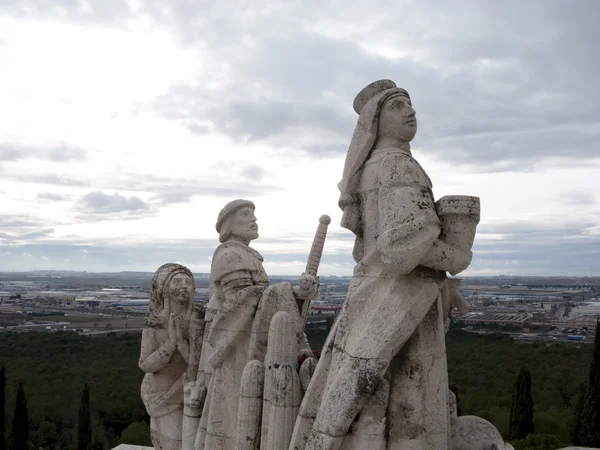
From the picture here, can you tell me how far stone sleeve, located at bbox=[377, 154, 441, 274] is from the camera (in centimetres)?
425

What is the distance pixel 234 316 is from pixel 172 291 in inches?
54.9

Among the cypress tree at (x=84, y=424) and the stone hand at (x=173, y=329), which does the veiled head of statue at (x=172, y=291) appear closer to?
the stone hand at (x=173, y=329)

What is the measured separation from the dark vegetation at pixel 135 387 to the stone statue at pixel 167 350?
1166cm

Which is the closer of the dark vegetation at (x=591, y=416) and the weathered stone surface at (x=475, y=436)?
the weathered stone surface at (x=475, y=436)

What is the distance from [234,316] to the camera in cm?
627

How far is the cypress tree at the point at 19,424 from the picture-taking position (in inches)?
875

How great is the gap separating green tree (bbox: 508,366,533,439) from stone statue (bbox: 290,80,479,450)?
1700 centimetres

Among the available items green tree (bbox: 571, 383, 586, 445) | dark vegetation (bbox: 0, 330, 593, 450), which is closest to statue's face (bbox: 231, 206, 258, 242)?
dark vegetation (bbox: 0, 330, 593, 450)

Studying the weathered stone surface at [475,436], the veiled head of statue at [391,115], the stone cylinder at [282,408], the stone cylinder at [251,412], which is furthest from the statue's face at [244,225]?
the weathered stone surface at [475,436]

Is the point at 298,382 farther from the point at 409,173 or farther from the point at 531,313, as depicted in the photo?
the point at 531,313

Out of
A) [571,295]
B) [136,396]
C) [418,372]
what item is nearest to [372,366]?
[418,372]

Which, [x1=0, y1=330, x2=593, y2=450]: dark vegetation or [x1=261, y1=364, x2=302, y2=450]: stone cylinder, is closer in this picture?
[x1=261, y1=364, x2=302, y2=450]: stone cylinder

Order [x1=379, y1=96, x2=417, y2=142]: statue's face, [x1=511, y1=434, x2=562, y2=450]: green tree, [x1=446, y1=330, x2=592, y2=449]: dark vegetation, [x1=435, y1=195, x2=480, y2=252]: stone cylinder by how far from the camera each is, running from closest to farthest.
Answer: [x1=435, y1=195, x2=480, y2=252]: stone cylinder
[x1=379, y1=96, x2=417, y2=142]: statue's face
[x1=511, y1=434, x2=562, y2=450]: green tree
[x1=446, y1=330, x2=592, y2=449]: dark vegetation

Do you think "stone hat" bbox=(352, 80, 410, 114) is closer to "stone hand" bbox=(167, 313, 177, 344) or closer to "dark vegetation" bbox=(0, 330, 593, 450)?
"stone hand" bbox=(167, 313, 177, 344)
